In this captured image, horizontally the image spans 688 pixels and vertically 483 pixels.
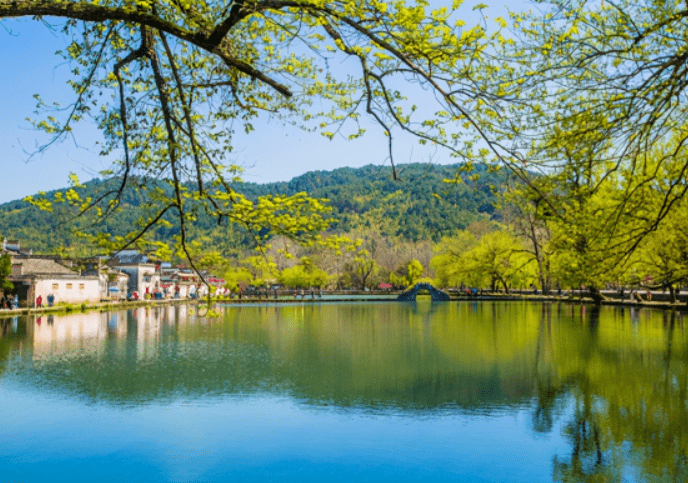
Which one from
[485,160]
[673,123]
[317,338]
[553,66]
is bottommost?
[317,338]

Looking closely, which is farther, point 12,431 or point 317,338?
point 317,338

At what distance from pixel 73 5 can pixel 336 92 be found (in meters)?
2.35

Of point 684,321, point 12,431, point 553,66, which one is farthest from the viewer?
point 684,321

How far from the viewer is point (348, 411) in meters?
11.5

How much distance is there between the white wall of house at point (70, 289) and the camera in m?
40.3

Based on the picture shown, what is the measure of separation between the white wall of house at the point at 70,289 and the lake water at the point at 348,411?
2099 cm

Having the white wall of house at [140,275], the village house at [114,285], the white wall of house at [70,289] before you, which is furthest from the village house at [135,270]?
the white wall of house at [70,289]

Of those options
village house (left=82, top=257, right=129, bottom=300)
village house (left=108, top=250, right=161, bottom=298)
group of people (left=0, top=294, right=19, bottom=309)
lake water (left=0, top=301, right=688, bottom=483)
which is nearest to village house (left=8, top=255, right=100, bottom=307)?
group of people (left=0, top=294, right=19, bottom=309)

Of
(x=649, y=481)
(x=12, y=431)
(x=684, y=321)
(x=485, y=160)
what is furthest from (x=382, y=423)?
(x=684, y=321)

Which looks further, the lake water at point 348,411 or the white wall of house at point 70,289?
the white wall of house at point 70,289

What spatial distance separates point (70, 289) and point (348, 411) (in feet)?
126

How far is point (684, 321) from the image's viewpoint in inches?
1013

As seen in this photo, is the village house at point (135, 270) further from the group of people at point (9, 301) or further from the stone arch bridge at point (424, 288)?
the stone arch bridge at point (424, 288)

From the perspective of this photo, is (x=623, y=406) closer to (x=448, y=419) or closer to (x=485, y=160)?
(x=448, y=419)
